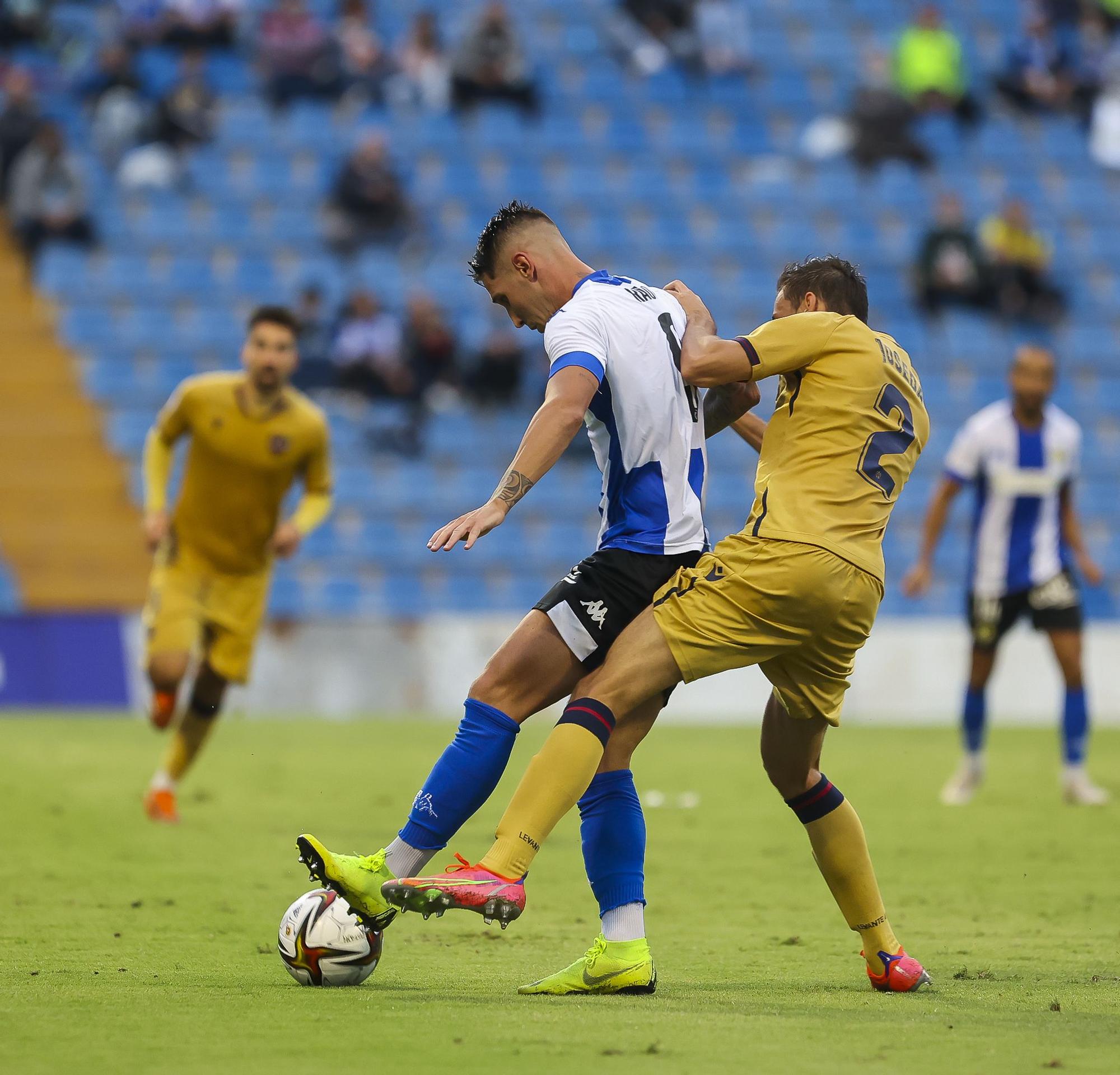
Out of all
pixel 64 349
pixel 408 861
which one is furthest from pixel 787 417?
pixel 64 349

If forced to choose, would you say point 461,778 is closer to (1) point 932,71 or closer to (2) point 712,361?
(2) point 712,361

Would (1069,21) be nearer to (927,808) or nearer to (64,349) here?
(64,349)

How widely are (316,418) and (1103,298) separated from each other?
14.1 metres

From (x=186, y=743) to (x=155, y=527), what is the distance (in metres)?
1.14

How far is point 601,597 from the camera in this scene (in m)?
5.11

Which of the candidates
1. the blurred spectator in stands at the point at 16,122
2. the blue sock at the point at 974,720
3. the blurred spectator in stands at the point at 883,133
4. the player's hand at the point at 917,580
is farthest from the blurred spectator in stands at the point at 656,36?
the blue sock at the point at 974,720

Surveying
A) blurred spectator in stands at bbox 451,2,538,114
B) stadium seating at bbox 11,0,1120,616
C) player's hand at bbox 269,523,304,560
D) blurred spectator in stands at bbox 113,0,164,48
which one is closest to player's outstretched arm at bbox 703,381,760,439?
player's hand at bbox 269,523,304,560

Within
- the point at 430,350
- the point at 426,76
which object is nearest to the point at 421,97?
the point at 426,76

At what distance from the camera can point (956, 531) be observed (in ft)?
60.8

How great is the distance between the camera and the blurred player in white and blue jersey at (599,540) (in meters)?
4.93

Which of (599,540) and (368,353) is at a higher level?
(368,353)

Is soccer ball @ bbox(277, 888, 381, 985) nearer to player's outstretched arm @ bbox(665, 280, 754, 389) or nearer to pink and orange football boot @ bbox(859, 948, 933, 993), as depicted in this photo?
pink and orange football boot @ bbox(859, 948, 933, 993)

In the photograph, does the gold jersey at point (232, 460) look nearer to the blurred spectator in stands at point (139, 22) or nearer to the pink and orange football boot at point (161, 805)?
the pink and orange football boot at point (161, 805)

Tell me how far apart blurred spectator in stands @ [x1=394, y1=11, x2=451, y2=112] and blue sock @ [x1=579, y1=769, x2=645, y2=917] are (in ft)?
56.1
